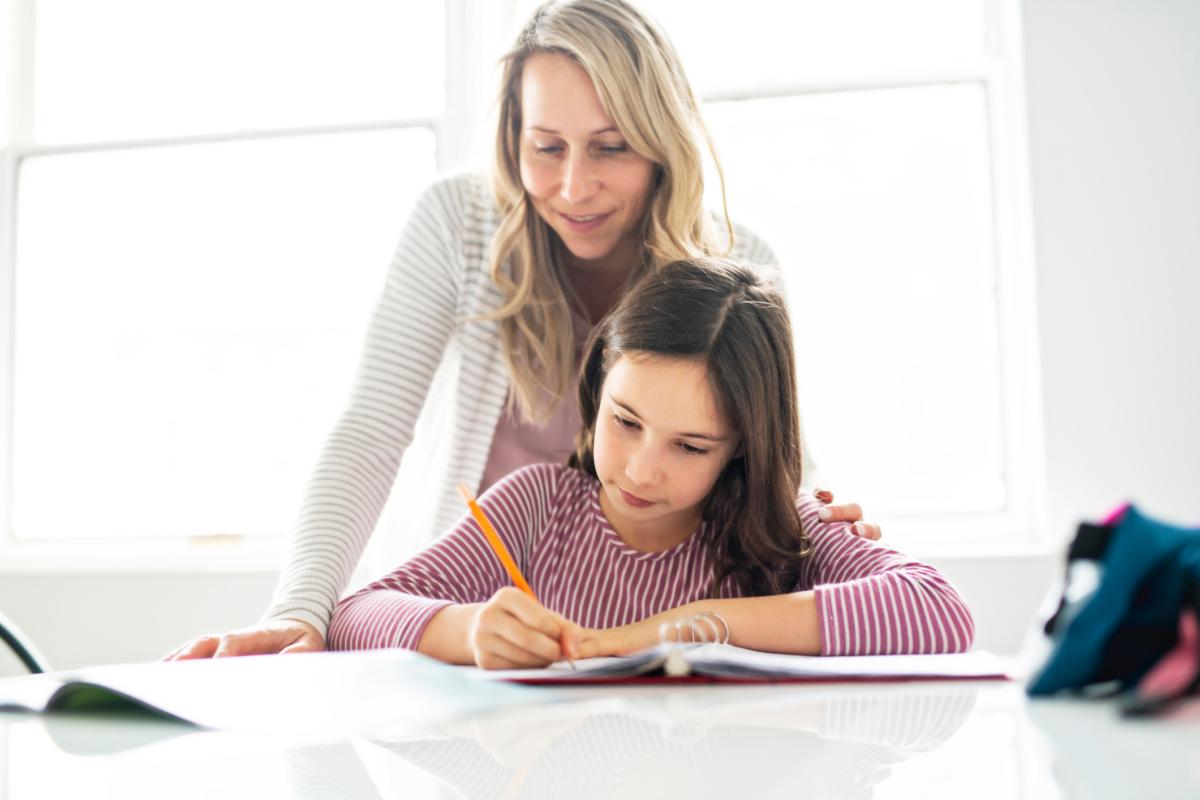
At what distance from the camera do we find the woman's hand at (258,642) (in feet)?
3.38

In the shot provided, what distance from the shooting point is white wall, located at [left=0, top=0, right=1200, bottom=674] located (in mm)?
2152

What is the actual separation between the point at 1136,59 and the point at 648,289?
150cm

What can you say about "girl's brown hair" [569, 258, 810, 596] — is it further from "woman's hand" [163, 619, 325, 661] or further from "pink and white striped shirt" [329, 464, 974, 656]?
"woman's hand" [163, 619, 325, 661]

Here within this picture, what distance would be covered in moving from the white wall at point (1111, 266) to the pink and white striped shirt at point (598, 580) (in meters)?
1.08

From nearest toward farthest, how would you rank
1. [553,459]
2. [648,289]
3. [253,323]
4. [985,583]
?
[648,289], [553,459], [985,583], [253,323]

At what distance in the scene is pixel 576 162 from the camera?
139 centimetres

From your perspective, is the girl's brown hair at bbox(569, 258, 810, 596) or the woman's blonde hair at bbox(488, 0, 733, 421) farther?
the woman's blonde hair at bbox(488, 0, 733, 421)

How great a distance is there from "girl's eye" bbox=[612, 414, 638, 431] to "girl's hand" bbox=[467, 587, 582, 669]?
315 mm

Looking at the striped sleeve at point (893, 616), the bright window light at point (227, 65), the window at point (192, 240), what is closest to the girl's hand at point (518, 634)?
the striped sleeve at point (893, 616)

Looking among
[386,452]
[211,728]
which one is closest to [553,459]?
[386,452]

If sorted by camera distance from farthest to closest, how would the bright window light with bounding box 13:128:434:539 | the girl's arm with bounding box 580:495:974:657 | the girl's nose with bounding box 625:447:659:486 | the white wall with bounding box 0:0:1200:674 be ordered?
1. the bright window light with bounding box 13:128:434:539
2. the white wall with bounding box 0:0:1200:674
3. the girl's nose with bounding box 625:447:659:486
4. the girl's arm with bounding box 580:495:974:657

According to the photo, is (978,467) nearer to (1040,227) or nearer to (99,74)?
(1040,227)

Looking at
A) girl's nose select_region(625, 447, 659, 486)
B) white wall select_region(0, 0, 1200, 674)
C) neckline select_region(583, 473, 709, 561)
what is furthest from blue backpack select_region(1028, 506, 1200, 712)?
white wall select_region(0, 0, 1200, 674)

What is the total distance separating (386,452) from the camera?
142 cm
